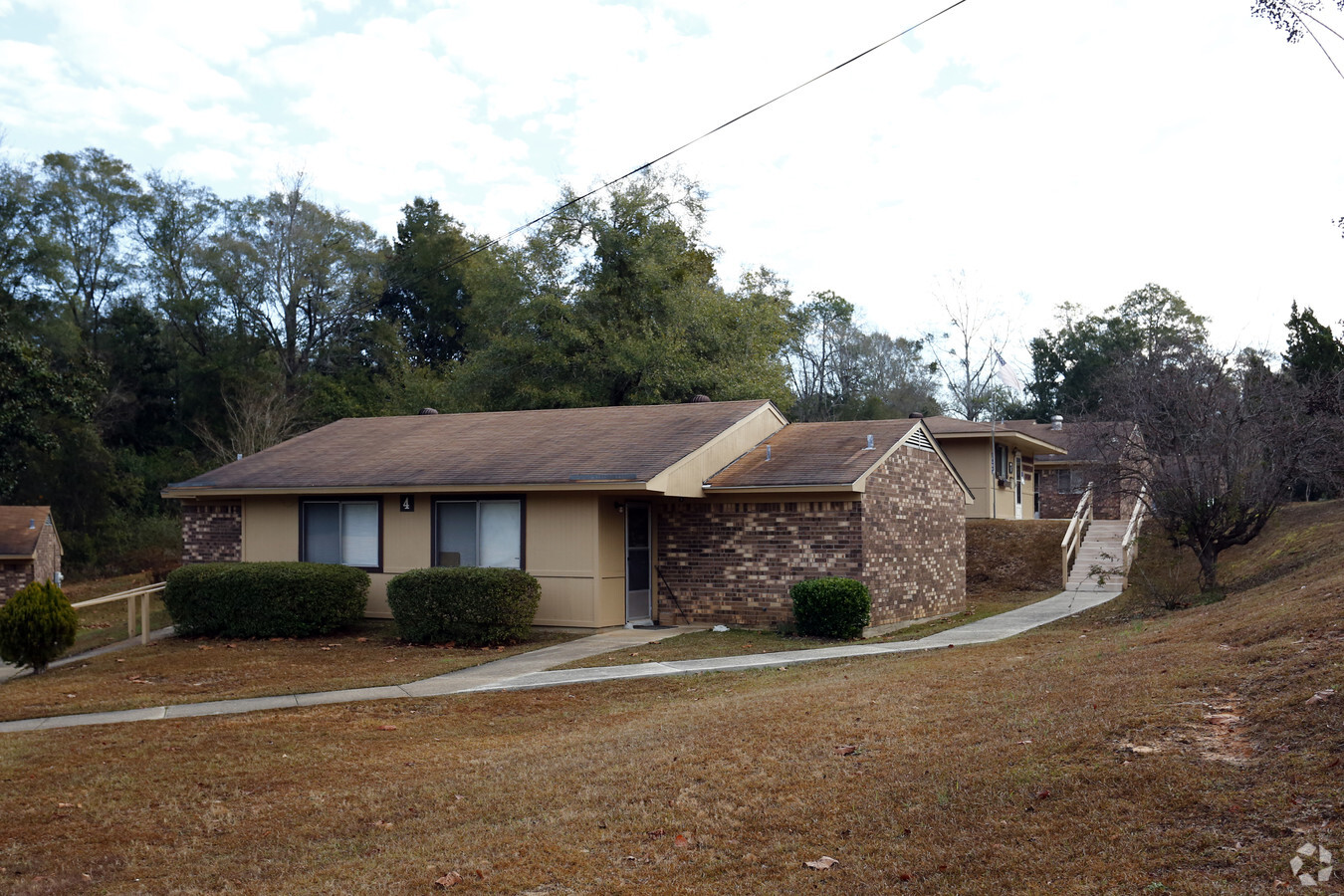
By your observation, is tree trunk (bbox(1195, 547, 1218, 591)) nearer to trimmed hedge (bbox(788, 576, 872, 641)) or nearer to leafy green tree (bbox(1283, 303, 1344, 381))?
trimmed hedge (bbox(788, 576, 872, 641))

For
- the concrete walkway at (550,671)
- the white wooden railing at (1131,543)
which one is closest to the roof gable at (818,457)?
the concrete walkway at (550,671)

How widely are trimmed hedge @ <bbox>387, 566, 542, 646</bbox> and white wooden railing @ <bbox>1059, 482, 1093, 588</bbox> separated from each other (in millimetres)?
13912

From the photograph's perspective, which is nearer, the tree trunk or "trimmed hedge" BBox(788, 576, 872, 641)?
"trimmed hedge" BBox(788, 576, 872, 641)

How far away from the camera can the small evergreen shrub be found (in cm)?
→ 1469

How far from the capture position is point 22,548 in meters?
29.3

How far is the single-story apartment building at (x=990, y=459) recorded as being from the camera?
3092 cm

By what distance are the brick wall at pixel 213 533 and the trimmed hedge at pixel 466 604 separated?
5.83 meters

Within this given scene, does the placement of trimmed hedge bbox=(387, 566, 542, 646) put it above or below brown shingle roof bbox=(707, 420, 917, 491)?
below

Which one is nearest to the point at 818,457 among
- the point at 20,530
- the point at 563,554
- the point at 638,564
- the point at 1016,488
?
the point at 638,564

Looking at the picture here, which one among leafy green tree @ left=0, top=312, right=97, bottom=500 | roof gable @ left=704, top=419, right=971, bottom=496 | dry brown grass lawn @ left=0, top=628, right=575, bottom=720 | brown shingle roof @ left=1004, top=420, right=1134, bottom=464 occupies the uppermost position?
leafy green tree @ left=0, top=312, right=97, bottom=500

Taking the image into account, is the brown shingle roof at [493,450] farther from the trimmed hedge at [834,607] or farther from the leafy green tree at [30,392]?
the leafy green tree at [30,392]

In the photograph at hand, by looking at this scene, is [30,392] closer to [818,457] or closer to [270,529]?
[270,529]

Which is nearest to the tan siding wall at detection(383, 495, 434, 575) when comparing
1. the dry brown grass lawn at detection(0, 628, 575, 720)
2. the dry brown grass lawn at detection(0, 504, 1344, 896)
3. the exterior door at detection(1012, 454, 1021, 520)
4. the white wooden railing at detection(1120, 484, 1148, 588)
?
the dry brown grass lawn at detection(0, 628, 575, 720)

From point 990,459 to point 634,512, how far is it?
51.0 feet
